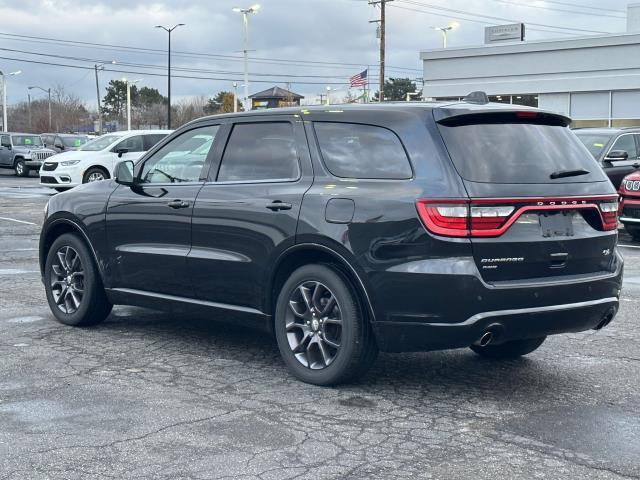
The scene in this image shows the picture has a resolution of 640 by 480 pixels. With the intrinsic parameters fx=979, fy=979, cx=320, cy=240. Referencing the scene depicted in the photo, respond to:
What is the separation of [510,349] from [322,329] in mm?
1581

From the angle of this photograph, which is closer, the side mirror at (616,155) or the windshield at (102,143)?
the side mirror at (616,155)

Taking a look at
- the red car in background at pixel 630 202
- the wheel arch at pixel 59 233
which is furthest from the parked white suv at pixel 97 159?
the wheel arch at pixel 59 233

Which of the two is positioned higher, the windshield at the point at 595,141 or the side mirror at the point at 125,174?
the windshield at the point at 595,141

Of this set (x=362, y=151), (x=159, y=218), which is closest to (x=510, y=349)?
(x=362, y=151)

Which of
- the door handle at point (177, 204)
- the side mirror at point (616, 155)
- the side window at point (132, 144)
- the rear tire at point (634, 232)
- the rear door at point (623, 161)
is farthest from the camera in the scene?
the side window at point (132, 144)

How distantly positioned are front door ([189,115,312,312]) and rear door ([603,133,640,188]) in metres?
11.0

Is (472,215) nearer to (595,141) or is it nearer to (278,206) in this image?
(278,206)

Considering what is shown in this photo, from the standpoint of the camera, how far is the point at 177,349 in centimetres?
712

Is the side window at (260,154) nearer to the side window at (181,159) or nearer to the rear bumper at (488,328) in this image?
the side window at (181,159)

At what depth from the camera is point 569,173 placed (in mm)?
5855

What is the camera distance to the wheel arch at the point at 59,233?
25.2 feet

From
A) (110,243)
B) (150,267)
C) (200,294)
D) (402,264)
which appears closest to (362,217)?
(402,264)

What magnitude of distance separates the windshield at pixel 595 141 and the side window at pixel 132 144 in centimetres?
1237

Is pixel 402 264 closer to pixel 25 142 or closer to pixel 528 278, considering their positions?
pixel 528 278
